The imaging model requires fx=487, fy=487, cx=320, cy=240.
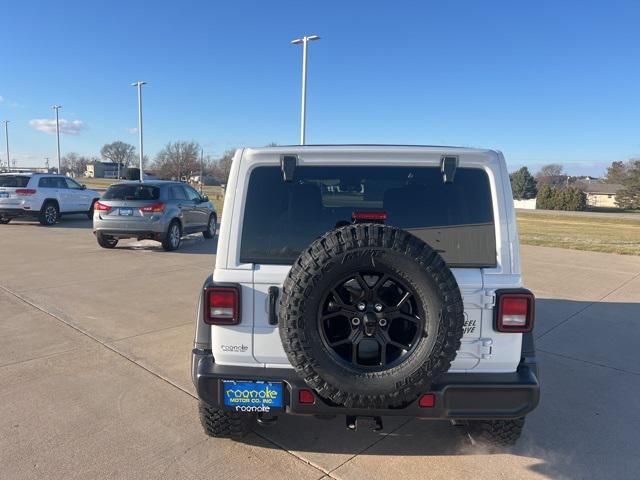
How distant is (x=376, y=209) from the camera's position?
270 cm

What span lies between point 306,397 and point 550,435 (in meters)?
1.82

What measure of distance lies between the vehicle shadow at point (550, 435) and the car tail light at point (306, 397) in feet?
1.97

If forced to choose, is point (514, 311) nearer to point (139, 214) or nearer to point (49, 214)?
point (139, 214)

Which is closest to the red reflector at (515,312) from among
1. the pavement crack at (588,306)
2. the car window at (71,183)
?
the pavement crack at (588,306)

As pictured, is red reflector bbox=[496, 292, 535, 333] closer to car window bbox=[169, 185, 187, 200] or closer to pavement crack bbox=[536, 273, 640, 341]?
pavement crack bbox=[536, 273, 640, 341]

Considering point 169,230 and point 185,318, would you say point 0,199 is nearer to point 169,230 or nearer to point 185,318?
point 169,230

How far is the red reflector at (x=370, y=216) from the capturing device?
2557mm

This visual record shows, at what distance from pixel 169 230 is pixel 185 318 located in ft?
17.7

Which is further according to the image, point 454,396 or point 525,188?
point 525,188

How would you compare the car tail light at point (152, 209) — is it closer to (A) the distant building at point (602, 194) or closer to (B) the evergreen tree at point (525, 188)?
(A) the distant building at point (602, 194)

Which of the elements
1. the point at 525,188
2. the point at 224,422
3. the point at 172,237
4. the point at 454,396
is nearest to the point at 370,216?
the point at 454,396

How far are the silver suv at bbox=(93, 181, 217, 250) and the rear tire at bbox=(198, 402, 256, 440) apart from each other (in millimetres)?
7957

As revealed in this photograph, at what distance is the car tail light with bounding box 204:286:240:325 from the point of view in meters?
2.57

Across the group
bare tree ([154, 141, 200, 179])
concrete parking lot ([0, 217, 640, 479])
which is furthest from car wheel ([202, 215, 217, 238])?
bare tree ([154, 141, 200, 179])
